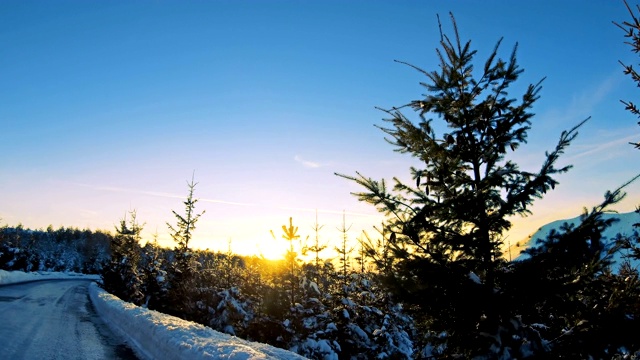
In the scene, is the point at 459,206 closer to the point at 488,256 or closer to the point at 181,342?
the point at 488,256

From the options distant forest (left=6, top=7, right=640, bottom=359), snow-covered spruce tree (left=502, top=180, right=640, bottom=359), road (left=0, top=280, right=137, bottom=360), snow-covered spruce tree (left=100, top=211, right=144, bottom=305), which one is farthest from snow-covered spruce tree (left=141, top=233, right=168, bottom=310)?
snow-covered spruce tree (left=502, top=180, right=640, bottom=359)

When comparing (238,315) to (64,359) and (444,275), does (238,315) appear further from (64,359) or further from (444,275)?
(444,275)

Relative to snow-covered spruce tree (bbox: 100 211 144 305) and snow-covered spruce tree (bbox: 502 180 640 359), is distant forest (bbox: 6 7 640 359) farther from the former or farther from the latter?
snow-covered spruce tree (bbox: 100 211 144 305)

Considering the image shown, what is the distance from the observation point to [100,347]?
352 inches

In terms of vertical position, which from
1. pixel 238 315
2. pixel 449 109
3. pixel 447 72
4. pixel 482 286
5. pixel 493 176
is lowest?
pixel 238 315

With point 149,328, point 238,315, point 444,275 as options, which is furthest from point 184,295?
point 444,275

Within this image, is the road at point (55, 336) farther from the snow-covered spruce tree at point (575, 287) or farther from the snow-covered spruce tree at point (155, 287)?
the snow-covered spruce tree at point (575, 287)

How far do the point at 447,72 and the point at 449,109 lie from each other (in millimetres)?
583

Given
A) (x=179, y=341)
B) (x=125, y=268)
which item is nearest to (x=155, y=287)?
(x=125, y=268)

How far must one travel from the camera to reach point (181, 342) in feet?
24.2

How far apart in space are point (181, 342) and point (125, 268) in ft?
62.3

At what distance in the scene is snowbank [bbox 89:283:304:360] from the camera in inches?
253

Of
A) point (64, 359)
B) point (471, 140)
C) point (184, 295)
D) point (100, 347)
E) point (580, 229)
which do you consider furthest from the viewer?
point (184, 295)

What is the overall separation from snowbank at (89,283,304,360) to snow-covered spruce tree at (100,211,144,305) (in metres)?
10.3
